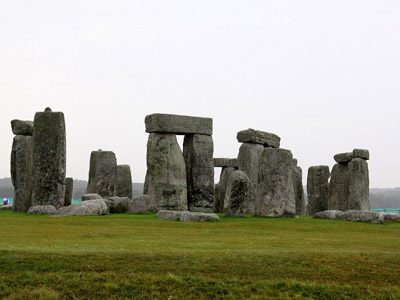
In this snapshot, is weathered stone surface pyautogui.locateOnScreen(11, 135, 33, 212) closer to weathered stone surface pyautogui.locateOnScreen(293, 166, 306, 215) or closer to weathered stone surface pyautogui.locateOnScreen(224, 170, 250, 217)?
weathered stone surface pyautogui.locateOnScreen(224, 170, 250, 217)

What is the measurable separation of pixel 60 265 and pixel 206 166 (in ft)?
47.1

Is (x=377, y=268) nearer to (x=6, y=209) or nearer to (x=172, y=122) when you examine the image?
(x=172, y=122)

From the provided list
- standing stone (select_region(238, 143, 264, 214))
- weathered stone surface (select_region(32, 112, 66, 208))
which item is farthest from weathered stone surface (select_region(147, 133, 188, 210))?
standing stone (select_region(238, 143, 264, 214))

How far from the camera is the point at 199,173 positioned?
23.2 meters

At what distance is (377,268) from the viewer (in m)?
9.84

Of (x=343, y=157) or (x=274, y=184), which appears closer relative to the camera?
(x=274, y=184)

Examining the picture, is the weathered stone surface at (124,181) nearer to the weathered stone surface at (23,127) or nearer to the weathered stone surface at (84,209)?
the weathered stone surface at (23,127)

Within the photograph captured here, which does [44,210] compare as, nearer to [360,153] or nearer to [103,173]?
[103,173]

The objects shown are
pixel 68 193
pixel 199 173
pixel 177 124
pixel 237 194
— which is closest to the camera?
pixel 237 194

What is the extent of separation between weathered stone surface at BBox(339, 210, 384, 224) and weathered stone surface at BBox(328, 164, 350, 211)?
7589 mm

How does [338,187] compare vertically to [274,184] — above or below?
above

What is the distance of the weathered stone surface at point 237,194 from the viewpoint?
1923cm

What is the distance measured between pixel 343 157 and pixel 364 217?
28.1 feet

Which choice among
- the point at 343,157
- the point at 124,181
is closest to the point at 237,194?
the point at 343,157
